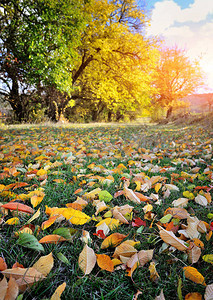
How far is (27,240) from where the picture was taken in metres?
0.75

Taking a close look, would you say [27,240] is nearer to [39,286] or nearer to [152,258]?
[39,286]

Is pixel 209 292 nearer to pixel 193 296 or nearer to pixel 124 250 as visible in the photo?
pixel 193 296

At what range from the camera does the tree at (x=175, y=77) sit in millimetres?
19016

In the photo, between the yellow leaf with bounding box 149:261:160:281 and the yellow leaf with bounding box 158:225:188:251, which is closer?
the yellow leaf with bounding box 149:261:160:281

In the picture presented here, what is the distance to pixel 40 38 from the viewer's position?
5.32 meters

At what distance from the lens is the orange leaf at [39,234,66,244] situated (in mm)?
785

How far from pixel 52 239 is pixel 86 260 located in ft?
0.69

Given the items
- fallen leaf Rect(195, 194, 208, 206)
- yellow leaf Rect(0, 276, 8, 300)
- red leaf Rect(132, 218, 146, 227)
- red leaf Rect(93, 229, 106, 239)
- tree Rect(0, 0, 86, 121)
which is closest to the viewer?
yellow leaf Rect(0, 276, 8, 300)

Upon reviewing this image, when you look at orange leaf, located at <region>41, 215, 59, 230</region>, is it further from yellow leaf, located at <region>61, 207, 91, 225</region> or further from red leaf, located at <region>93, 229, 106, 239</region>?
red leaf, located at <region>93, 229, 106, 239</region>

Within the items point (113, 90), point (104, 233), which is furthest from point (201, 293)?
point (113, 90)

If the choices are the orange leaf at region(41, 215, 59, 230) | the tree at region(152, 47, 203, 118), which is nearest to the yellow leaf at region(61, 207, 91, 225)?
the orange leaf at region(41, 215, 59, 230)

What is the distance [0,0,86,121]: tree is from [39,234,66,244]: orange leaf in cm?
554

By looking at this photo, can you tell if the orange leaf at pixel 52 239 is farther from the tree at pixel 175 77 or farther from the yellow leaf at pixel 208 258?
the tree at pixel 175 77

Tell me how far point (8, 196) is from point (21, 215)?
0.94ft
